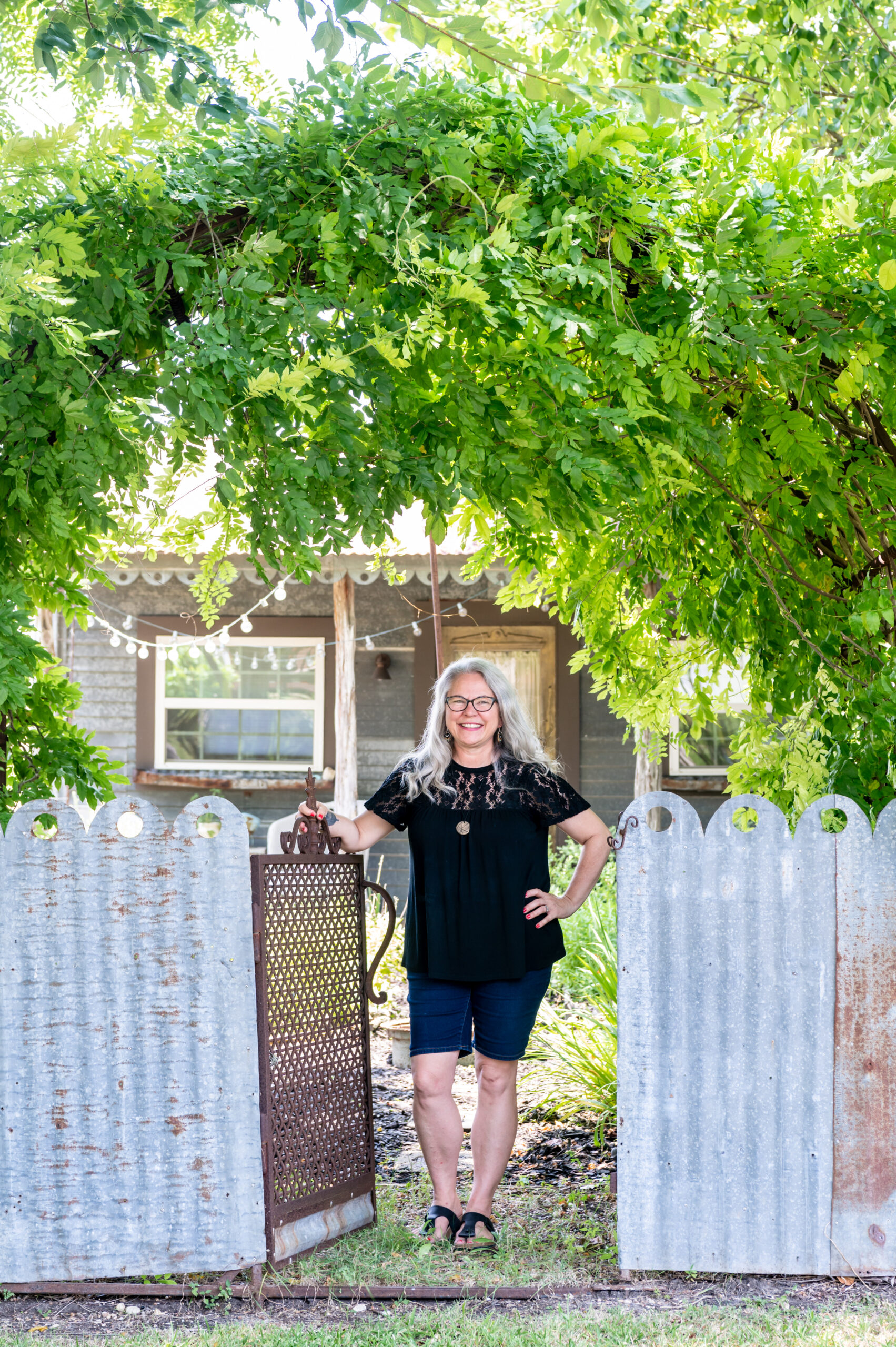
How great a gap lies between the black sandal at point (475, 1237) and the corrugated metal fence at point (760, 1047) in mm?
469

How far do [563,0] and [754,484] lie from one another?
1499 mm

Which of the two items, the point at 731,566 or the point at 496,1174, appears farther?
the point at 731,566

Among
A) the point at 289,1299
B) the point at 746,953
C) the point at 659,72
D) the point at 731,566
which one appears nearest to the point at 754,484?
the point at 731,566

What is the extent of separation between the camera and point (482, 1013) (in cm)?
Answer: 366

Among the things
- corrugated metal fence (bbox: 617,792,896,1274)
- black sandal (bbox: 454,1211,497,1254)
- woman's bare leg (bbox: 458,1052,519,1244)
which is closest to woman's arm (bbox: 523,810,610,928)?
corrugated metal fence (bbox: 617,792,896,1274)

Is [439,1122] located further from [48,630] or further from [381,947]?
[48,630]

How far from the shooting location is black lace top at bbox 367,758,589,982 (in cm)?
356

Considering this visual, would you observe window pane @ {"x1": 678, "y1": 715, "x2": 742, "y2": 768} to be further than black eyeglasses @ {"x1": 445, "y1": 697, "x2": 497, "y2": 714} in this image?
Yes

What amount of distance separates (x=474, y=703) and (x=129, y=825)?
1.12 m

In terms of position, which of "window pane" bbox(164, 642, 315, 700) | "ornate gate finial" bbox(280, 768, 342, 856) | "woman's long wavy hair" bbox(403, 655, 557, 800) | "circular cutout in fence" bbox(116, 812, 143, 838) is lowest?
"ornate gate finial" bbox(280, 768, 342, 856)

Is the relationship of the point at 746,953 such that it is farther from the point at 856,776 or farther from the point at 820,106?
the point at 820,106

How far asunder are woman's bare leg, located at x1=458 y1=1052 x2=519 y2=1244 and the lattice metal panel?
378 millimetres

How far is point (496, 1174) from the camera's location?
3600mm

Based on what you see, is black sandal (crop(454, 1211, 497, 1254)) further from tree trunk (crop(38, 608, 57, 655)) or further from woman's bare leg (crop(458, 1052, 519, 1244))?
tree trunk (crop(38, 608, 57, 655))
